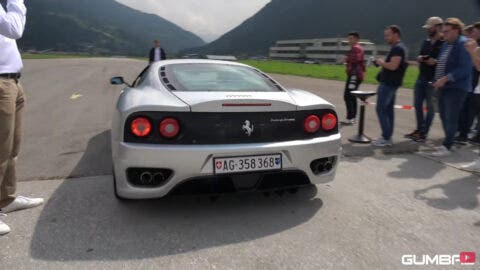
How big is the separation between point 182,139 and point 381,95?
12.4ft

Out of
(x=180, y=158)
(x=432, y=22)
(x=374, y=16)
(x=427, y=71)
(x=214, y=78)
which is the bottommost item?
(x=180, y=158)

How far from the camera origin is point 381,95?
218 inches

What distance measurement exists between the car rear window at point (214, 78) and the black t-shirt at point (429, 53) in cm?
315

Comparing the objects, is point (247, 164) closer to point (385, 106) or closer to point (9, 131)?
point (9, 131)

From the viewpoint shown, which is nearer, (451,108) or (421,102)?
(451,108)

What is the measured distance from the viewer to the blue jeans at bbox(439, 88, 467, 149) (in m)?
4.80

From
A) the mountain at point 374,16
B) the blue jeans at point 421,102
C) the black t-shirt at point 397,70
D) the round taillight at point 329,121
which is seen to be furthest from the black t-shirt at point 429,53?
the mountain at point 374,16

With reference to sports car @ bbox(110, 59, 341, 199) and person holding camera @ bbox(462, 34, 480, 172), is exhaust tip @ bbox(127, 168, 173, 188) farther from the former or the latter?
person holding camera @ bbox(462, 34, 480, 172)

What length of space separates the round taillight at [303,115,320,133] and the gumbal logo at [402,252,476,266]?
1.18 metres

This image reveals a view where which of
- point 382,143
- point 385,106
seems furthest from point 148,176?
point 385,106

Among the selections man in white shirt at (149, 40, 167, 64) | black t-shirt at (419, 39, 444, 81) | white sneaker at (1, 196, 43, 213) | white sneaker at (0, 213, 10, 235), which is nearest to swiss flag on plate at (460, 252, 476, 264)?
white sneaker at (0, 213, 10, 235)

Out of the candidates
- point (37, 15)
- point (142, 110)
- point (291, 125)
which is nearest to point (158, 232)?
point (142, 110)

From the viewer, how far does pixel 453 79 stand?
4.76 m

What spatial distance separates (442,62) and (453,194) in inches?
89.8
